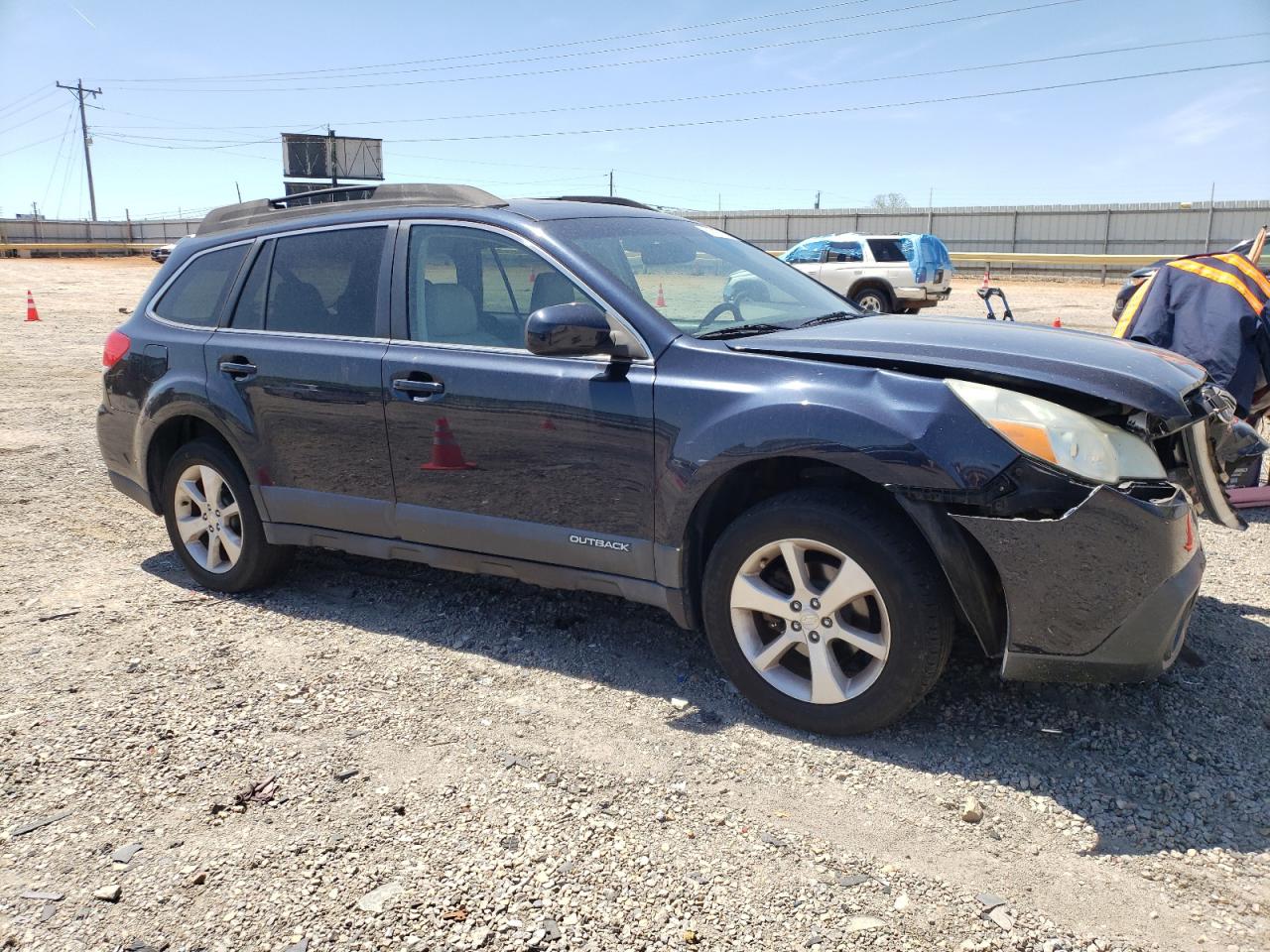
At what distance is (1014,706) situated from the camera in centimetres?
357

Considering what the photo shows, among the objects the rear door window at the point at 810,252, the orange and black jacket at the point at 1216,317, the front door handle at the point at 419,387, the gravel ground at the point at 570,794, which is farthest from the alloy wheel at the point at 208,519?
the rear door window at the point at 810,252

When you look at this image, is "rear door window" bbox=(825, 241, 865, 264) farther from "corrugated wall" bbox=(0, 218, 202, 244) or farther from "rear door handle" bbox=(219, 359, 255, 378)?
"corrugated wall" bbox=(0, 218, 202, 244)

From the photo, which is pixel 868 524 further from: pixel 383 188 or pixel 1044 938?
pixel 383 188

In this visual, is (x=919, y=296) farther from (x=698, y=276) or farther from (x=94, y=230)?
(x=94, y=230)

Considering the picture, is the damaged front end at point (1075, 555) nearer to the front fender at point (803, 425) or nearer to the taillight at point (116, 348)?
the front fender at point (803, 425)

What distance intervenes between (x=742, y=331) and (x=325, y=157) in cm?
4557

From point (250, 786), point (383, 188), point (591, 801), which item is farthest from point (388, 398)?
point (591, 801)

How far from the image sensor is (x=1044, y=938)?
2438mm

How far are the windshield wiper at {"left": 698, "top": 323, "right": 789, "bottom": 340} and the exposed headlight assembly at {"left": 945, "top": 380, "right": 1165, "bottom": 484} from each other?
3.03 ft

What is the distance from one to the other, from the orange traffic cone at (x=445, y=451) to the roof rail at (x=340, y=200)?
99 centimetres

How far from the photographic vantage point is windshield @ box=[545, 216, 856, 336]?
395cm

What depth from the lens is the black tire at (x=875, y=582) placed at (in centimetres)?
314

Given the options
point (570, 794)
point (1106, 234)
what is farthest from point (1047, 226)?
point (570, 794)

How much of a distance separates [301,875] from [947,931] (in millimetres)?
1702
